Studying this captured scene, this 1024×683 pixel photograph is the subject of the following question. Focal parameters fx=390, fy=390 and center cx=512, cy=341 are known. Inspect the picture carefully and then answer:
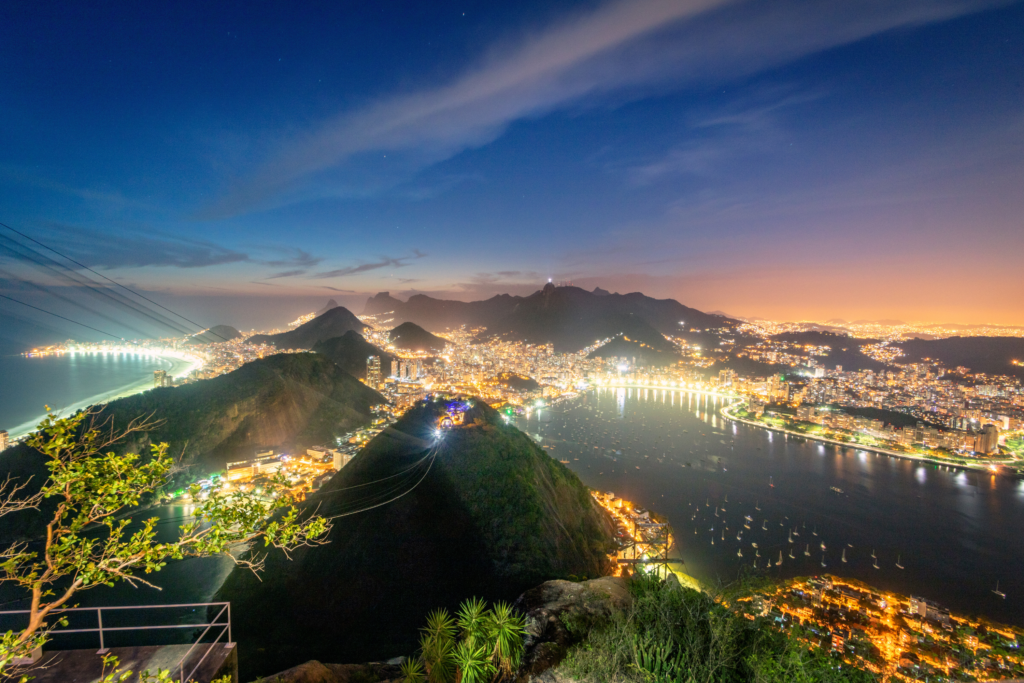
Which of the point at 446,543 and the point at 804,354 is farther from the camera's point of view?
the point at 804,354

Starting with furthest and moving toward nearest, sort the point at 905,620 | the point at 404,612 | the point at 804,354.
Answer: the point at 804,354 → the point at 905,620 → the point at 404,612

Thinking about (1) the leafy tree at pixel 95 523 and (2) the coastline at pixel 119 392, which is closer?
(1) the leafy tree at pixel 95 523

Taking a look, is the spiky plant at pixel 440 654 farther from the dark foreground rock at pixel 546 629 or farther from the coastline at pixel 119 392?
the coastline at pixel 119 392

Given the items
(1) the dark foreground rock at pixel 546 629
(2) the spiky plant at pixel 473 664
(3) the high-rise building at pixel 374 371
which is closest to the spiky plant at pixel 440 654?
(2) the spiky plant at pixel 473 664

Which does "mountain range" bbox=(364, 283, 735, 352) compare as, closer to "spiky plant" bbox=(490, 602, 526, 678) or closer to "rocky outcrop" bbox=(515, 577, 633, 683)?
"rocky outcrop" bbox=(515, 577, 633, 683)

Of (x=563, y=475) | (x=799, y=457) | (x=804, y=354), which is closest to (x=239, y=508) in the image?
(x=563, y=475)

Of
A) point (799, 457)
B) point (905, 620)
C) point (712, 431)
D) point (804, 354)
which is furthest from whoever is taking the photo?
point (804, 354)

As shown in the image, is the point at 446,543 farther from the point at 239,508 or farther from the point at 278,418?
the point at 278,418
